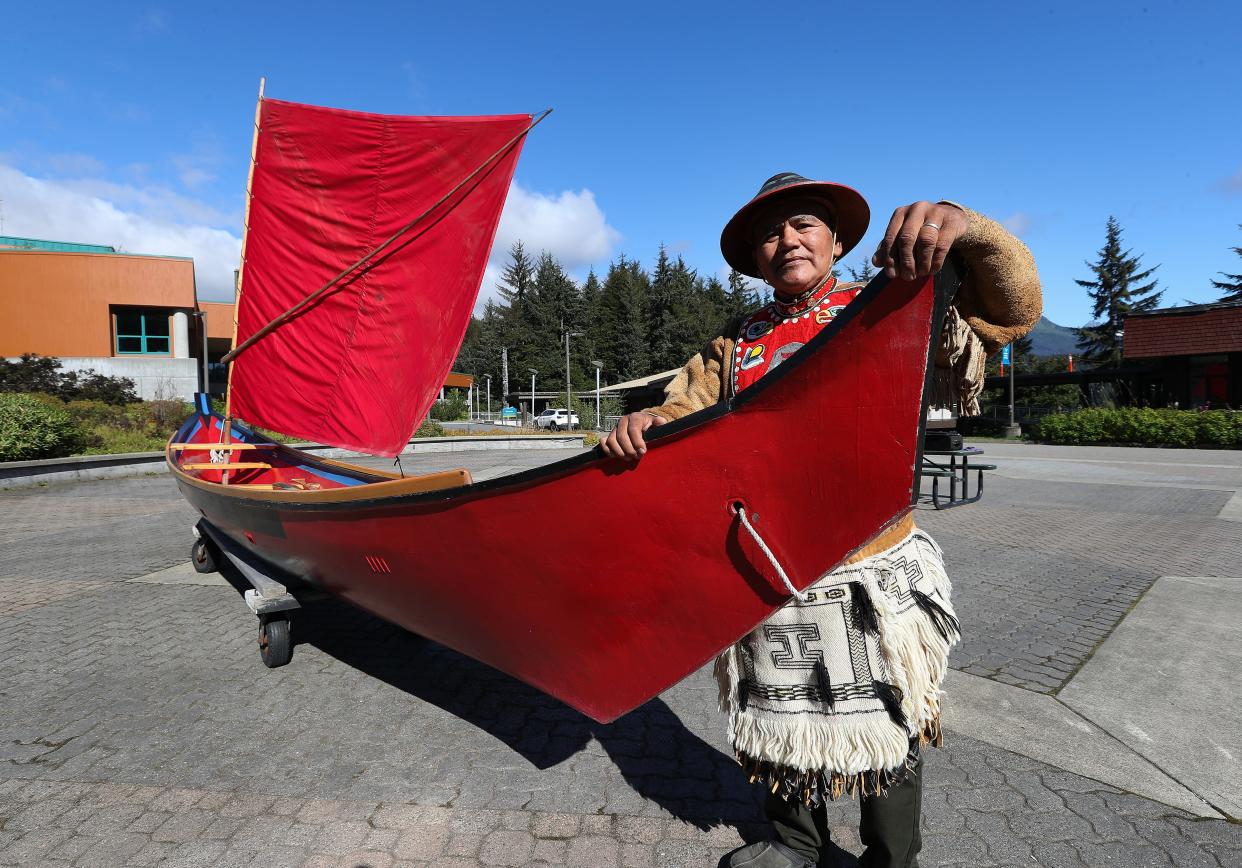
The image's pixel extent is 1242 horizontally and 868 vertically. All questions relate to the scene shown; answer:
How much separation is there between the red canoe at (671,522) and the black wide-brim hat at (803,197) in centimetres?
61

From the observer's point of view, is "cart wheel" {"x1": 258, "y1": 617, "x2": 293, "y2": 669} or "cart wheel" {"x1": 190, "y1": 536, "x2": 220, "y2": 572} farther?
"cart wheel" {"x1": 190, "y1": 536, "x2": 220, "y2": 572}

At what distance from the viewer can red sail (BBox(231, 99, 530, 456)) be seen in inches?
179

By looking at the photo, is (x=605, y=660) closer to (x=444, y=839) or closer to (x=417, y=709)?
(x=444, y=839)

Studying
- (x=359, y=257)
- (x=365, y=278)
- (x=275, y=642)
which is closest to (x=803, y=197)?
(x=275, y=642)

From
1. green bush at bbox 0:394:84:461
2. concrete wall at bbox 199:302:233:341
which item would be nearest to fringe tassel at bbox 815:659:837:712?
green bush at bbox 0:394:84:461

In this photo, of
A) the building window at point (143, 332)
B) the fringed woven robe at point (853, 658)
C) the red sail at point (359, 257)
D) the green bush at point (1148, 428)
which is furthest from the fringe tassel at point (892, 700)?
the building window at point (143, 332)

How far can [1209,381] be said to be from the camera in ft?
70.0

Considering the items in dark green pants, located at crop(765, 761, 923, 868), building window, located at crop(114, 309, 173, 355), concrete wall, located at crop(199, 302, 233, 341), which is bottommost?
dark green pants, located at crop(765, 761, 923, 868)

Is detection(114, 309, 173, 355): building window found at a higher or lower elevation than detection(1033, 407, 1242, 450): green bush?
higher

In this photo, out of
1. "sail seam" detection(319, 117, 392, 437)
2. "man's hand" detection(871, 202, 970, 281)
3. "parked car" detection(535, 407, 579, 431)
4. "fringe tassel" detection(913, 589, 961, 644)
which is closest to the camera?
"man's hand" detection(871, 202, 970, 281)

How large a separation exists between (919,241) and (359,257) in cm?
484

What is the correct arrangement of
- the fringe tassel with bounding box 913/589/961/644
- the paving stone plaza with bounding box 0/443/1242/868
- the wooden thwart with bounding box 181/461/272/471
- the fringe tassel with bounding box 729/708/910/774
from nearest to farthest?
the fringe tassel with bounding box 729/708/910/774 < the fringe tassel with bounding box 913/589/961/644 < the paving stone plaza with bounding box 0/443/1242/868 < the wooden thwart with bounding box 181/461/272/471

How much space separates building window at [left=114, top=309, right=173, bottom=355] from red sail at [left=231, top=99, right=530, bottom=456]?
2308 centimetres

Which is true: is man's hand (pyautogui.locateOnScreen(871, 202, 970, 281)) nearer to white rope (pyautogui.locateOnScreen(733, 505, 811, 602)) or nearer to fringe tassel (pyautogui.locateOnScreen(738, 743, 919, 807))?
white rope (pyautogui.locateOnScreen(733, 505, 811, 602))
